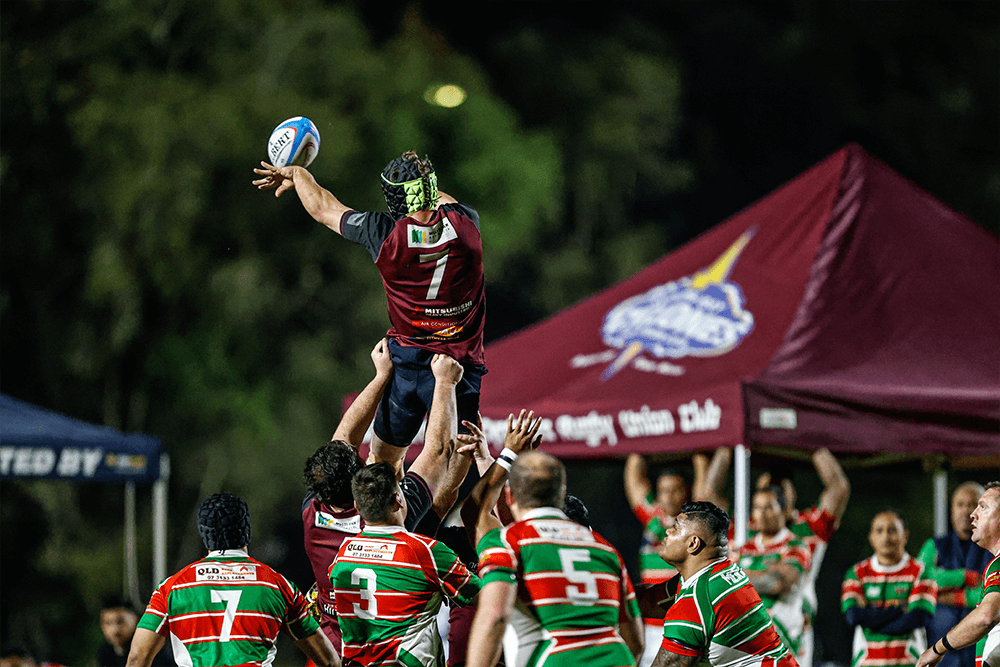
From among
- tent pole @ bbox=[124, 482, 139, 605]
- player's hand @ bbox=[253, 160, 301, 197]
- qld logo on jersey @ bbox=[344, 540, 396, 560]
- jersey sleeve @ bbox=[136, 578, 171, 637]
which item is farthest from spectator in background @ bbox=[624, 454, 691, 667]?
jersey sleeve @ bbox=[136, 578, 171, 637]

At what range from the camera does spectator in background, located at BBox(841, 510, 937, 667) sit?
8.21 m

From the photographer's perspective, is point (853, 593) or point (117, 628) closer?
point (853, 593)

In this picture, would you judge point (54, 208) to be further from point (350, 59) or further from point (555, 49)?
point (555, 49)

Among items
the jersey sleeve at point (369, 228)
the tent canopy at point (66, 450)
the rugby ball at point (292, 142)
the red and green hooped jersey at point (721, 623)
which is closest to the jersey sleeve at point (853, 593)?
the red and green hooped jersey at point (721, 623)

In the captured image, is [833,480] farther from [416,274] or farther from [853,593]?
[416,274]

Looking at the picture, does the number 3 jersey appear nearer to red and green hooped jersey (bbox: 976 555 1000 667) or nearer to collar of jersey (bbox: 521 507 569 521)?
collar of jersey (bbox: 521 507 569 521)

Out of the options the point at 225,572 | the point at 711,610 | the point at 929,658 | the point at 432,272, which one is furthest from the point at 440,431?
the point at 929,658

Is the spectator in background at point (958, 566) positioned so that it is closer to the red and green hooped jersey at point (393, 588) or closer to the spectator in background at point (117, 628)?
the red and green hooped jersey at point (393, 588)

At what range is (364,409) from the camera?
19.4ft

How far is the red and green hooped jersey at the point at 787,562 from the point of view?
26.4 feet

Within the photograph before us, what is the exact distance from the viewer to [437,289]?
230 inches

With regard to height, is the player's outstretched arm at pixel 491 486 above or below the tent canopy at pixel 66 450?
below

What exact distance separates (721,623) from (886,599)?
11.7 feet

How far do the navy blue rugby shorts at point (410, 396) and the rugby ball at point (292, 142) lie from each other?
3.40 feet
